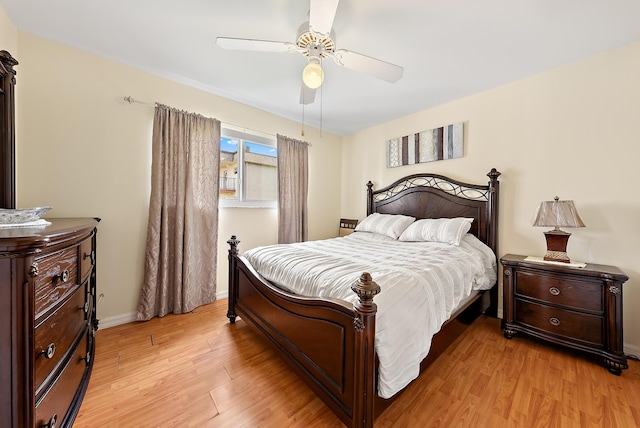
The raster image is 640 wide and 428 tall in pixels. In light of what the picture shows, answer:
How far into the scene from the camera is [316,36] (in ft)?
4.99

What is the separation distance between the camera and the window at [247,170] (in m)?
2.96

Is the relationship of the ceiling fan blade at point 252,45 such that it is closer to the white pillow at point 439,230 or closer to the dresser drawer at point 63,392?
the dresser drawer at point 63,392

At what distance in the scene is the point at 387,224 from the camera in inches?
119

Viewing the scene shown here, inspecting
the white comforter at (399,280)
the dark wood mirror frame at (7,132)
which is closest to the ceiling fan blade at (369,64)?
Answer: the white comforter at (399,280)

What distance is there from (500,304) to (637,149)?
5.57ft

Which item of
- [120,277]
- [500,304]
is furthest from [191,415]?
[500,304]

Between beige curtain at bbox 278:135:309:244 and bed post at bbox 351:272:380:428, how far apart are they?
2412mm

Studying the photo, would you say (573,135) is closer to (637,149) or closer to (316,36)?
(637,149)

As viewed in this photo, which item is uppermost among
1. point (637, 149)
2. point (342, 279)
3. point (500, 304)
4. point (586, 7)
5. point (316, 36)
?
point (586, 7)

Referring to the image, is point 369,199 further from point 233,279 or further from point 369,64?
point 233,279

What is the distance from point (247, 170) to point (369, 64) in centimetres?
199

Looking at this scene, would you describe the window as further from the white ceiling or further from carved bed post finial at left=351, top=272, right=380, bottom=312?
carved bed post finial at left=351, top=272, right=380, bottom=312

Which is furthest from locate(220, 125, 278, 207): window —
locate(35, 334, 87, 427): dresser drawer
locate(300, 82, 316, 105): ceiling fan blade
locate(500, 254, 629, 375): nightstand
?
locate(500, 254, 629, 375): nightstand

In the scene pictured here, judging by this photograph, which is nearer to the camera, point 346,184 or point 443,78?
point 443,78
